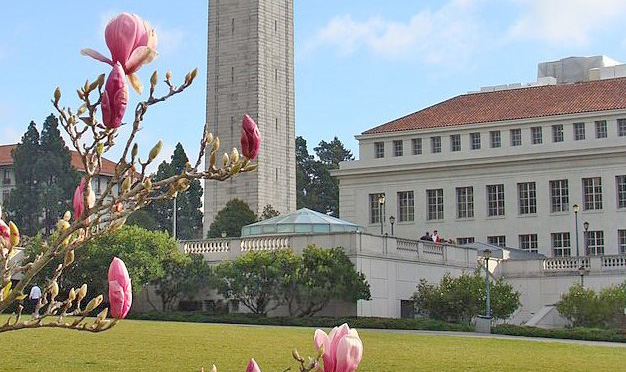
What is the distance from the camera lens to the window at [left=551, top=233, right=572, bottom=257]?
69.8 m

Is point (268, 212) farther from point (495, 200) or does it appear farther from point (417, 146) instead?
point (495, 200)

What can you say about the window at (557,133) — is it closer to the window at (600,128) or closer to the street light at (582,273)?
the window at (600,128)

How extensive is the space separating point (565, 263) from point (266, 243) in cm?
1613

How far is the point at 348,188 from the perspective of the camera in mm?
77250

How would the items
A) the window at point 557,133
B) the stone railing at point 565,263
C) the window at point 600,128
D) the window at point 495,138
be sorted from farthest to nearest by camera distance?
the window at point 495,138 → the window at point 557,133 → the window at point 600,128 → the stone railing at point 565,263

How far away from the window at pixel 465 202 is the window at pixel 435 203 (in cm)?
106

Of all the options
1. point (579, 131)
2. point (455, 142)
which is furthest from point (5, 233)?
point (455, 142)

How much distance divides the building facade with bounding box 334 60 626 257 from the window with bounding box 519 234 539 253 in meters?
0.06

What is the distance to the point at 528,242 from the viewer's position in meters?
71.3

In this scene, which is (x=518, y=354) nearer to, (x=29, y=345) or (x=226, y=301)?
(x=29, y=345)

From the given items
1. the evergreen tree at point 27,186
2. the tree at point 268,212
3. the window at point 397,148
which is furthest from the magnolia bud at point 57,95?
the evergreen tree at point 27,186

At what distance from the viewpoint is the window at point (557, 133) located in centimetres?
7150

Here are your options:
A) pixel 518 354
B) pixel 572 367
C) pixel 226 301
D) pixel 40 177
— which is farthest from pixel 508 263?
pixel 40 177

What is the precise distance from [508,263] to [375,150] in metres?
19.9
